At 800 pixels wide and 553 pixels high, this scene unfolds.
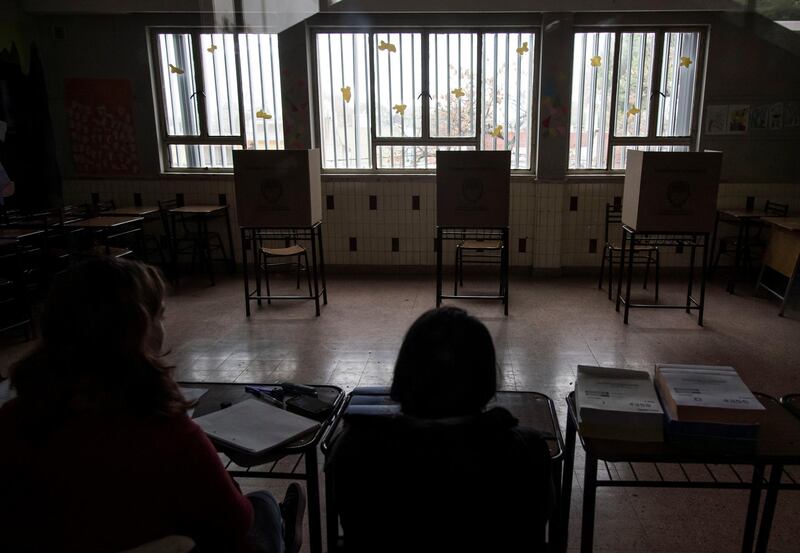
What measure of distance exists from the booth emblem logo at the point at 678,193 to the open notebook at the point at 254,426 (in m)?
3.56

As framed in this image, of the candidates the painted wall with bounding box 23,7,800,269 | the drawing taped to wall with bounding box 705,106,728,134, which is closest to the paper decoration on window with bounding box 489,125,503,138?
the painted wall with bounding box 23,7,800,269

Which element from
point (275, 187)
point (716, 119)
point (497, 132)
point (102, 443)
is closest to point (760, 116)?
point (716, 119)

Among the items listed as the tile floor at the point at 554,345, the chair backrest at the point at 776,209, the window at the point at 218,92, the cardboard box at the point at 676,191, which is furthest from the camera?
the window at the point at 218,92

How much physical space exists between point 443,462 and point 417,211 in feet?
16.5

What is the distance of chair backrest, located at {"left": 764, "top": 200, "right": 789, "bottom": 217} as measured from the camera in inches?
211

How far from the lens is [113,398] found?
109cm

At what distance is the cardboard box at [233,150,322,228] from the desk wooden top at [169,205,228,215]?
1184 millimetres

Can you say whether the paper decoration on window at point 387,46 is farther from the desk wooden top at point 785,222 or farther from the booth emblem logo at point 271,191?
the desk wooden top at point 785,222

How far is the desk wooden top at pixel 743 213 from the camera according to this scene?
5.24m

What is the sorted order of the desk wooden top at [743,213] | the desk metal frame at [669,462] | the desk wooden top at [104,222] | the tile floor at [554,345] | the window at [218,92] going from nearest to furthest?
the desk metal frame at [669,462], the tile floor at [554,345], the desk wooden top at [104,222], the desk wooden top at [743,213], the window at [218,92]

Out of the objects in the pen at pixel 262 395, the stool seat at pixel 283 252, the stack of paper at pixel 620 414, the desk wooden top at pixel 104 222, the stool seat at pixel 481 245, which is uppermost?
the desk wooden top at pixel 104 222

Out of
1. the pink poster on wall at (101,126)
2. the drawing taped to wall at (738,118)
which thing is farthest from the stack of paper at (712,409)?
the pink poster on wall at (101,126)

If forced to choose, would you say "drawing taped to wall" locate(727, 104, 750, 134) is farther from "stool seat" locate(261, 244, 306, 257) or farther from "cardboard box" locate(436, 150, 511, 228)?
"stool seat" locate(261, 244, 306, 257)

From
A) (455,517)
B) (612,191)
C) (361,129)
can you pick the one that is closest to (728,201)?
(612,191)
